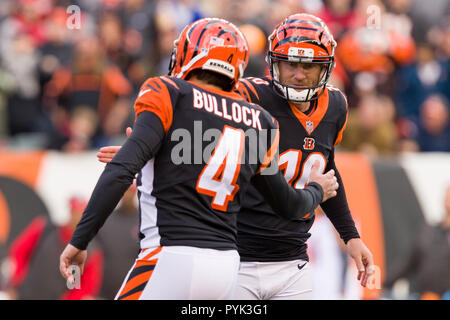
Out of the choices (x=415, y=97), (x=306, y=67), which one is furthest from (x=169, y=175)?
(x=415, y=97)

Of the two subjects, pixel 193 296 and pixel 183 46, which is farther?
pixel 183 46

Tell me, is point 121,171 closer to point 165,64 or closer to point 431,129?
point 165,64

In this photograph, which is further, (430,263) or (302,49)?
(430,263)

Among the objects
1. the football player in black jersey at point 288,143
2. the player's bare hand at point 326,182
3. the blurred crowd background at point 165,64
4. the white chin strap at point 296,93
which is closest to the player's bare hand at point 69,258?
the football player in black jersey at point 288,143

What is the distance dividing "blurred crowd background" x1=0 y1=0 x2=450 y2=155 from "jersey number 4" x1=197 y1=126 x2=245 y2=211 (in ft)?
16.8

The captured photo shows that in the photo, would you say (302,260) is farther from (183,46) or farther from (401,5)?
(401,5)

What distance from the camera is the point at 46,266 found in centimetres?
810

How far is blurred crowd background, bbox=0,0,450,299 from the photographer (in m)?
9.73

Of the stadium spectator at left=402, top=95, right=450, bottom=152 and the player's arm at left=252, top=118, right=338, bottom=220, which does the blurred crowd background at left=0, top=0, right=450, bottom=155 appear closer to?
the stadium spectator at left=402, top=95, right=450, bottom=152

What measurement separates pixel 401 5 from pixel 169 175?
26.2 feet

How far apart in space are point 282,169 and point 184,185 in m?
1.10

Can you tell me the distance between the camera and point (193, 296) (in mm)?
3680

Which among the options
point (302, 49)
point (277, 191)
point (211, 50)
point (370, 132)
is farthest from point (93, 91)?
point (277, 191)
